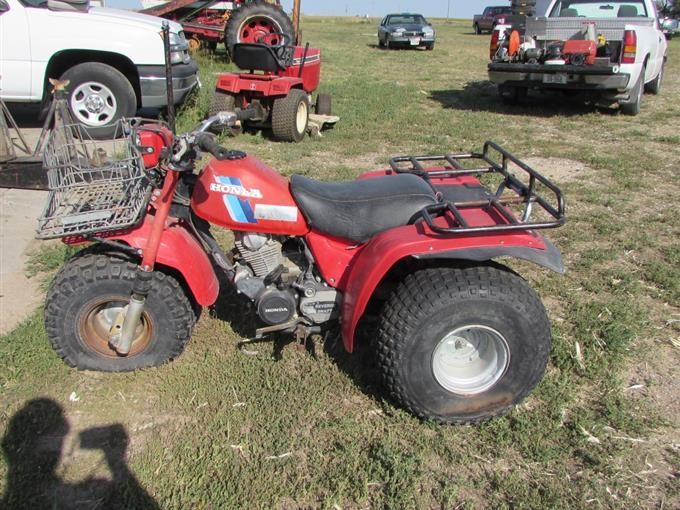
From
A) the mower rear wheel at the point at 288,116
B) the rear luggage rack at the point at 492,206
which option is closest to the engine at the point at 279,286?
the rear luggage rack at the point at 492,206

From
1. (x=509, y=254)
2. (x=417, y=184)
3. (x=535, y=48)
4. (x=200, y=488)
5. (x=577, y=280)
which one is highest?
(x=535, y=48)

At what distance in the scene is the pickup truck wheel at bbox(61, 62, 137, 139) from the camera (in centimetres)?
672

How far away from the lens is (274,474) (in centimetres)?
250

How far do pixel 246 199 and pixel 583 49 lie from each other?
754 cm

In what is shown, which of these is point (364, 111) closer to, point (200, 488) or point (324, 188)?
point (324, 188)

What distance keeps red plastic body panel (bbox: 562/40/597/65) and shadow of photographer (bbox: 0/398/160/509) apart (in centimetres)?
812


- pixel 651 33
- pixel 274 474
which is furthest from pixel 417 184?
pixel 651 33

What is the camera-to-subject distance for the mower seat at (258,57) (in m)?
7.03

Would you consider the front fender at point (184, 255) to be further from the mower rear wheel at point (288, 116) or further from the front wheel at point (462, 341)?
the mower rear wheel at point (288, 116)

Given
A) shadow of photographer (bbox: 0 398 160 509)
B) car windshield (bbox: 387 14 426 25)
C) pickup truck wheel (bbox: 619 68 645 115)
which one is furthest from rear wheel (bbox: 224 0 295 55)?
car windshield (bbox: 387 14 426 25)

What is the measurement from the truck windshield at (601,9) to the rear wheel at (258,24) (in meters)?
4.52

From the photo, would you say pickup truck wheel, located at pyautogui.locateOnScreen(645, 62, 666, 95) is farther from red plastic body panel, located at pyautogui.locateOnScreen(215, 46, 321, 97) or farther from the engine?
the engine

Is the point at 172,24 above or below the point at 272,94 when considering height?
above

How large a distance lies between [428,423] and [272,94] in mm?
5227
